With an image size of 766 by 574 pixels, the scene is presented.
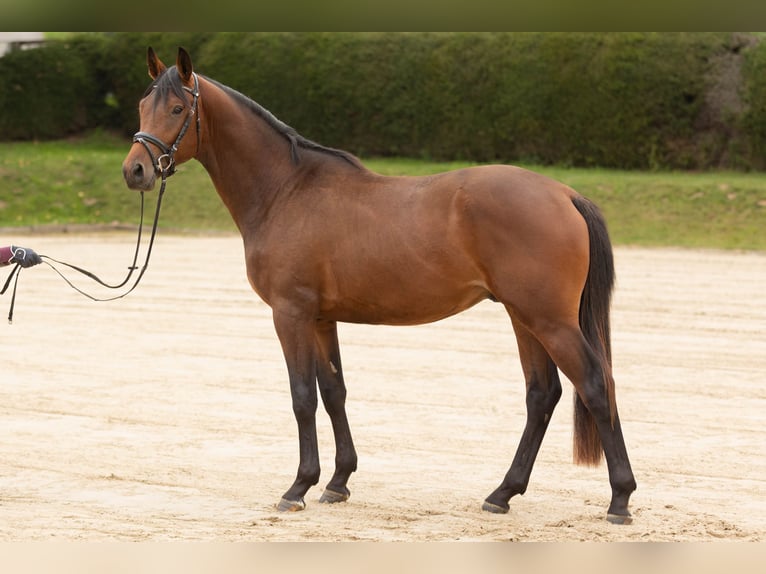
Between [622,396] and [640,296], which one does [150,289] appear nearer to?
[640,296]

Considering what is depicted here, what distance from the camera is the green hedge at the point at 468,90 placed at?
20.1 m

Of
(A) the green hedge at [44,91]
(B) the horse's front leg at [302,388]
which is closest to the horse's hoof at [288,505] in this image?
(B) the horse's front leg at [302,388]

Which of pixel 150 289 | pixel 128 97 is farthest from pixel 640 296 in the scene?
pixel 128 97

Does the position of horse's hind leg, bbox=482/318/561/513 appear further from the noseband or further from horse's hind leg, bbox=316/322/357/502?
the noseband

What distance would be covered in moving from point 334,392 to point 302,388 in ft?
0.87

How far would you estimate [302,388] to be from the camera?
15.9ft

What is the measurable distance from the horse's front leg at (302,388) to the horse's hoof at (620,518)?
1329 mm

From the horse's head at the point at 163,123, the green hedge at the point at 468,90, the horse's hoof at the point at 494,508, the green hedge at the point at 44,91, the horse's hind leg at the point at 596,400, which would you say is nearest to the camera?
the horse's hind leg at the point at 596,400

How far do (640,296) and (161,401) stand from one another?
7.03 m

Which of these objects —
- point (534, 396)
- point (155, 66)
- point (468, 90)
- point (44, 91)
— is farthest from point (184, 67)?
point (44, 91)

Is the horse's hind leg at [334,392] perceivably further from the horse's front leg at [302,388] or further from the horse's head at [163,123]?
the horse's head at [163,123]

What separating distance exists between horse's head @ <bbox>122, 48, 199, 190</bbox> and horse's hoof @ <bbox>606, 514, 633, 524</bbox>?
243 centimetres

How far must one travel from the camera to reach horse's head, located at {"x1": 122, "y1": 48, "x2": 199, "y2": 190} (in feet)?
14.9

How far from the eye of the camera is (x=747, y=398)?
7.43 meters
